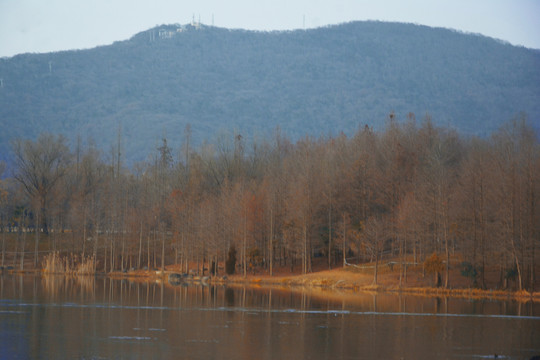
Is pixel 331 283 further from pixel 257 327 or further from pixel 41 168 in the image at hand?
pixel 41 168

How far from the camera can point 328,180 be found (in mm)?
81250

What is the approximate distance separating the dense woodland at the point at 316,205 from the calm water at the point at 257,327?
994 cm

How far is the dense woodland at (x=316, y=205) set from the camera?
58812 millimetres

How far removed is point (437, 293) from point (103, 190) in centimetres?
6387

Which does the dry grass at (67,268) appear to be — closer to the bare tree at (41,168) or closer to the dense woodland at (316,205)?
the dense woodland at (316,205)

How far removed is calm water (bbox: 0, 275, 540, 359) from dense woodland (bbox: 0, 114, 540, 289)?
9940 mm

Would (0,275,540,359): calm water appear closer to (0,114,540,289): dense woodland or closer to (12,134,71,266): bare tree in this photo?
(0,114,540,289): dense woodland

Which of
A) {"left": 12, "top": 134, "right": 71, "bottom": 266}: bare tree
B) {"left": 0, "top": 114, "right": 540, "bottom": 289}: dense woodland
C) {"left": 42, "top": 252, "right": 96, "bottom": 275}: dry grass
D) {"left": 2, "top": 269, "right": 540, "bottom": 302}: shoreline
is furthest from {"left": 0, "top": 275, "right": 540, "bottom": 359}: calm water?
{"left": 12, "top": 134, "right": 71, "bottom": 266}: bare tree

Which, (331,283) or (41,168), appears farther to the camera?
(41,168)

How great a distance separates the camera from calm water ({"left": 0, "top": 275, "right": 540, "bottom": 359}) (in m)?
26.8

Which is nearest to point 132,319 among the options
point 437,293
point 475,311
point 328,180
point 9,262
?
point 475,311

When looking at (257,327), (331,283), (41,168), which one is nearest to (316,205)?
(331,283)

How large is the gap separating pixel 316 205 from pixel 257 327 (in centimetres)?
4376

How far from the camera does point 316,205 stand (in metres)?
77.6
